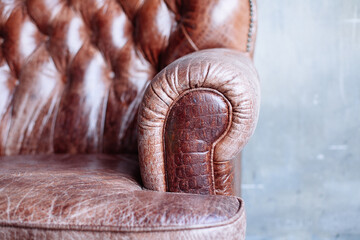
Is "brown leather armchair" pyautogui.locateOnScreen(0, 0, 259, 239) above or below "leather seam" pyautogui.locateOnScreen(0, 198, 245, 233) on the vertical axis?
above

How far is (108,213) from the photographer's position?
57 cm

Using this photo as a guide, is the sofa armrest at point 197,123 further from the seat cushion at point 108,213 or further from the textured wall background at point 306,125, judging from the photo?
the textured wall background at point 306,125

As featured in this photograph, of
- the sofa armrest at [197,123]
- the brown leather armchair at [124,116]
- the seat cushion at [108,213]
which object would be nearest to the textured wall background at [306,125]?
the brown leather armchair at [124,116]

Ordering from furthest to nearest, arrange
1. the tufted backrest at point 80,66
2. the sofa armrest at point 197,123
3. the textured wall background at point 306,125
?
the textured wall background at point 306,125, the tufted backrest at point 80,66, the sofa armrest at point 197,123

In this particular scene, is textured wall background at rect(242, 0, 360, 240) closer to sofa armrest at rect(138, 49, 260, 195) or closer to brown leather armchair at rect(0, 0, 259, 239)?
brown leather armchair at rect(0, 0, 259, 239)

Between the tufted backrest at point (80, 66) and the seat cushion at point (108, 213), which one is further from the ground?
the tufted backrest at point (80, 66)

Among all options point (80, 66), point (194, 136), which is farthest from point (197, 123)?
point (80, 66)

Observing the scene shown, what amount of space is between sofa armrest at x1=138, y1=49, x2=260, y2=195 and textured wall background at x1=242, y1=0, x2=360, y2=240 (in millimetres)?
773

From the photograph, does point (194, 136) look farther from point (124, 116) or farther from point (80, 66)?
point (80, 66)

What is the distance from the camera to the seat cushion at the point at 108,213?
544mm

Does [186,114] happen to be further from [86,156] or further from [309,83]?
[309,83]

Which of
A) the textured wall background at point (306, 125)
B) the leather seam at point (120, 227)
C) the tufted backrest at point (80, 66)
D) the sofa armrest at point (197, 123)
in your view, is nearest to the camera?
the leather seam at point (120, 227)

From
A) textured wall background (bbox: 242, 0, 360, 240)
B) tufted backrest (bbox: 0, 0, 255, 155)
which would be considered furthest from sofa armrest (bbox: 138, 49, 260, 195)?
textured wall background (bbox: 242, 0, 360, 240)

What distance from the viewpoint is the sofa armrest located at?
663 mm
